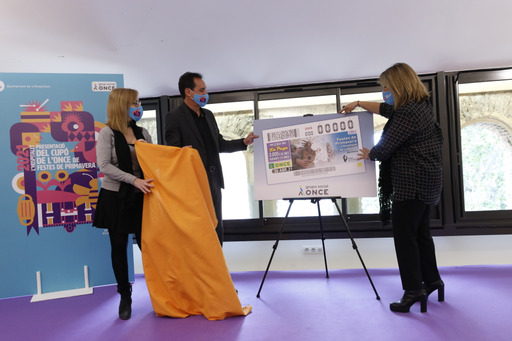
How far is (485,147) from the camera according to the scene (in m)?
3.27

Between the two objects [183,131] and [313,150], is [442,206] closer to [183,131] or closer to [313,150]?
[313,150]

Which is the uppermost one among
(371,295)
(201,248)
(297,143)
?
(297,143)

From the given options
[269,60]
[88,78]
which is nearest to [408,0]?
[269,60]

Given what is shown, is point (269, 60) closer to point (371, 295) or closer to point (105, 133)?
point (105, 133)

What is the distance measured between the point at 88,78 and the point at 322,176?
82.1 inches

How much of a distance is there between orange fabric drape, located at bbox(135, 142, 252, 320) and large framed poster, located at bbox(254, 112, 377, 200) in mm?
619

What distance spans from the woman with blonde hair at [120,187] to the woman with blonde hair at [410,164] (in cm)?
155

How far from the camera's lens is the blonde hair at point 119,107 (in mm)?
2227

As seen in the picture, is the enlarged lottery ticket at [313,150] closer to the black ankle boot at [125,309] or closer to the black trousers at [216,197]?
the black trousers at [216,197]

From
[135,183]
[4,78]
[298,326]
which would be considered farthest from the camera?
[4,78]

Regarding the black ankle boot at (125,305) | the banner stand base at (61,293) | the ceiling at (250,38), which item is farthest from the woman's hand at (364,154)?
the banner stand base at (61,293)

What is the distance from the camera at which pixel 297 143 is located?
8.42 ft

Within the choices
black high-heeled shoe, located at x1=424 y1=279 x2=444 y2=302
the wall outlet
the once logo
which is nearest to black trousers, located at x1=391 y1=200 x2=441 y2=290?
black high-heeled shoe, located at x1=424 y1=279 x2=444 y2=302

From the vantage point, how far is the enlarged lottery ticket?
2473mm
